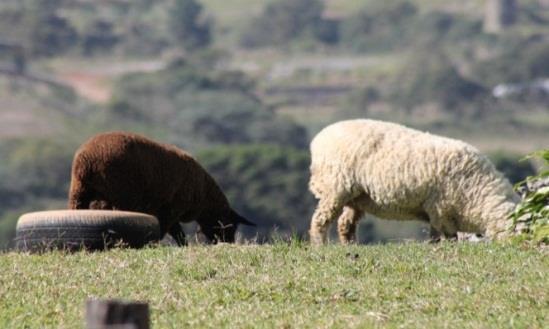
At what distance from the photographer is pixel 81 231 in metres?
13.1

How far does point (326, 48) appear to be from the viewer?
176m

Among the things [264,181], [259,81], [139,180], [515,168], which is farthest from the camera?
[259,81]

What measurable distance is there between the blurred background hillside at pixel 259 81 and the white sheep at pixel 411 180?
47611mm

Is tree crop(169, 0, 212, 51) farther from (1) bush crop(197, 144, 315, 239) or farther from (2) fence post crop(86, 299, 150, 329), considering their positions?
(2) fence post crop(86, 299, 150, 329)

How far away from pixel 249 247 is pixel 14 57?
13085cm

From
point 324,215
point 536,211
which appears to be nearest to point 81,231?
point 536,211

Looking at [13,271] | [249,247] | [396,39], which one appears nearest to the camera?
[13,271]

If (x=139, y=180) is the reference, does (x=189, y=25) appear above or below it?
above

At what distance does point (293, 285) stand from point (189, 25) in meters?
161

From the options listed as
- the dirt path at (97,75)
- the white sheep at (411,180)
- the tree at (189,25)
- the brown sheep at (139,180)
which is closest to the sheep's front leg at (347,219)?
the white sheep at (411,180)

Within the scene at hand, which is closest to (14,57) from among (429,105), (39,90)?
(39,90)

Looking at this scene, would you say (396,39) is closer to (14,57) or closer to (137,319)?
(14,57)

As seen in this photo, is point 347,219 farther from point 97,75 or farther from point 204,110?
point 97,75

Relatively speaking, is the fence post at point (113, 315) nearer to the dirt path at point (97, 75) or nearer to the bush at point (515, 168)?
the bush at point (515, 168)
